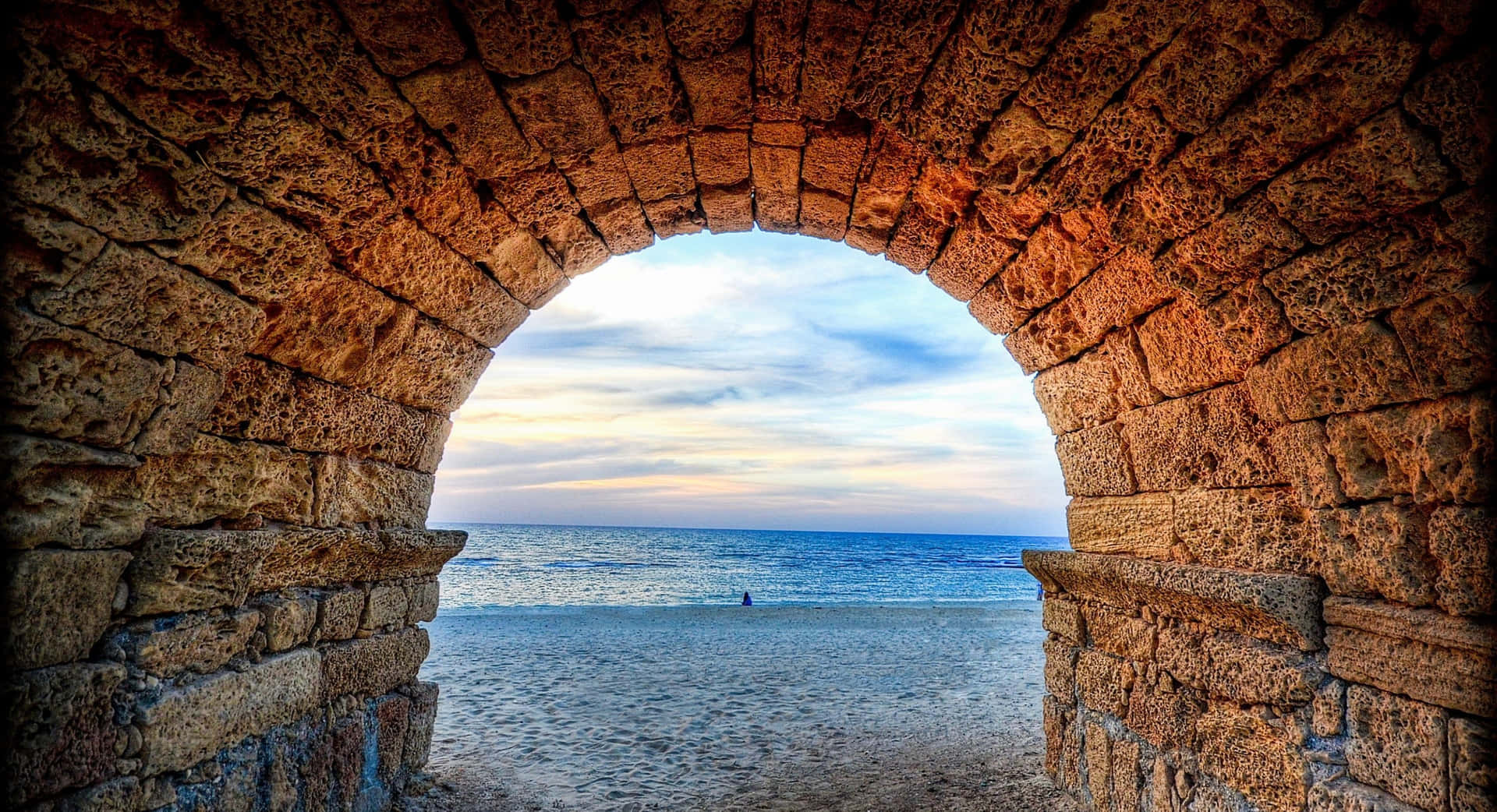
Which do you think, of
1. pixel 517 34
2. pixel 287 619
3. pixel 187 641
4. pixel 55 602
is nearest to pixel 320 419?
pixel 287 619

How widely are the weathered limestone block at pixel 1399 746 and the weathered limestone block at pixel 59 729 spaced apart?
3900 mm

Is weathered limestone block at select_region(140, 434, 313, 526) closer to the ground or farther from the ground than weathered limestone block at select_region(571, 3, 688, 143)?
closer to the ground

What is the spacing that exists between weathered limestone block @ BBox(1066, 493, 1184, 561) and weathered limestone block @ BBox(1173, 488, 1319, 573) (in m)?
0.09

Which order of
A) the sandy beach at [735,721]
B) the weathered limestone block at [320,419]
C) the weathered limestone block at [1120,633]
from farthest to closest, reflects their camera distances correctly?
1. the sandy beach at [735,721]
2. the weathered limestone block at [1120,633]
3. the weathered limestone block at [320,419]

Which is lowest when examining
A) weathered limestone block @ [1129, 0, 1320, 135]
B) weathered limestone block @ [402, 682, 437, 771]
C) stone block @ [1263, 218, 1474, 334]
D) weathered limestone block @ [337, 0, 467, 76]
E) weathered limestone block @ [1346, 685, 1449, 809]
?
weathered limestone block @ [402, 682, 437, 771]

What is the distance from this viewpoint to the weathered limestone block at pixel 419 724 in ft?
13.3

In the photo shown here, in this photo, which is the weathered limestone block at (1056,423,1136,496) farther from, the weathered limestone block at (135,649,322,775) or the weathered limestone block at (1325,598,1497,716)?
the weathered limestone block at (135,649,322,775)

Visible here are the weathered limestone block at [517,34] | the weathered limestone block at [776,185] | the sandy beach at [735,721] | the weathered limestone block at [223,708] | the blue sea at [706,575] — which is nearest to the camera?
the weathered limestone block at [517,34]

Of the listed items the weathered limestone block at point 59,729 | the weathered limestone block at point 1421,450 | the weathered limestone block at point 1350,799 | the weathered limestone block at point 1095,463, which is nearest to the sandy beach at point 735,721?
the weathered limestone block at point 1095,463

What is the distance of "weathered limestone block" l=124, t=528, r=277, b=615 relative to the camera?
2480mm

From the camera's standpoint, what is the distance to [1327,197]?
2.11 m

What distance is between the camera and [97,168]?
2.01 meters

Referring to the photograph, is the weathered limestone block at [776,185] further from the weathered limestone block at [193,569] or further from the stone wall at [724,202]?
the weathered limestone block at [193,569]

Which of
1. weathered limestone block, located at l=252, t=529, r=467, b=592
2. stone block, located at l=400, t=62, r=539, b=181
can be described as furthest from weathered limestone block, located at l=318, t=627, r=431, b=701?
stone block, located at l=400, t=62, r=539, b=181
